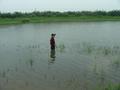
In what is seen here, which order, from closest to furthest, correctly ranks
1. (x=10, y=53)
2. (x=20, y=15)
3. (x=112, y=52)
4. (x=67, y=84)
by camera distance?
(x=67, y=84) → (x=112, y=52) → (x=10, y=53) → (x=20, y=15)

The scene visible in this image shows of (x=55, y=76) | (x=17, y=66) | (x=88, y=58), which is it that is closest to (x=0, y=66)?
(x=17, y=66)

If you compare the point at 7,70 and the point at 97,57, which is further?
the point at 97,57

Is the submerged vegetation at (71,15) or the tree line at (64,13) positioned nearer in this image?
the submerged vegetation at (71,15)

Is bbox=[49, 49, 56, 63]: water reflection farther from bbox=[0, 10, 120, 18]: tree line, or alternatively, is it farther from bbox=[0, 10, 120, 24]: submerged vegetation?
bbox=[0, 10, 120, 18]: tree line

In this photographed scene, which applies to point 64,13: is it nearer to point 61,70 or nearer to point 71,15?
point 71,15

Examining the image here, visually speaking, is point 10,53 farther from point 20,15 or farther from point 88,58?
point 20,15

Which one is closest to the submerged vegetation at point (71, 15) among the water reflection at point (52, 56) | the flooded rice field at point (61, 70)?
the water reflection at point (52, 56)

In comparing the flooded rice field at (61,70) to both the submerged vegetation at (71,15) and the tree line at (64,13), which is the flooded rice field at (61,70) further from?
the tree line at (64,13)

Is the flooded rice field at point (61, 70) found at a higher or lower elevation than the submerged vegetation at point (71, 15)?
higher

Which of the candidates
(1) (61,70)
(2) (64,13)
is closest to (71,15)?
(2) (64,13)

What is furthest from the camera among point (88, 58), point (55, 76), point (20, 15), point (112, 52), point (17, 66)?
point (20, 15)

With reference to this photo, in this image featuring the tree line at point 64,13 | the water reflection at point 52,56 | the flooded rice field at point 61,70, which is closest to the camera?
the flooded rice field at point 61,70

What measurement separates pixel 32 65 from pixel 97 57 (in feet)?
14.0

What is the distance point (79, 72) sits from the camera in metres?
14.6
